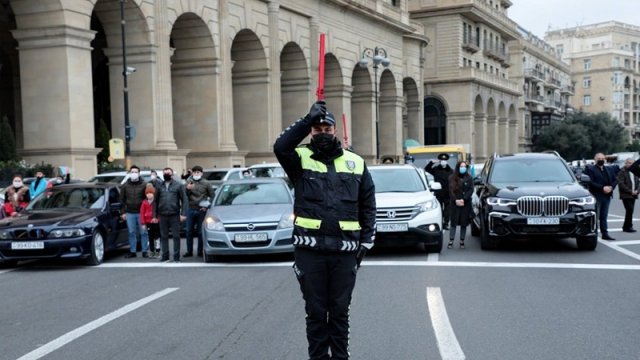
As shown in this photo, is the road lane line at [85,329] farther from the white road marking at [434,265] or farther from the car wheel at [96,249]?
the car wheel at [96,249]

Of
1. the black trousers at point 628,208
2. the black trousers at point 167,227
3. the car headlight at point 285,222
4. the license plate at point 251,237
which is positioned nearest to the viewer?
the license plate at point 251,237

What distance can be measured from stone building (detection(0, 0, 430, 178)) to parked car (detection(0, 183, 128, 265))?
1158cm

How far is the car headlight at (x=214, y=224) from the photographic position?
39.1 feet

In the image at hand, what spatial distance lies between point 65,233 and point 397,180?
618 cm

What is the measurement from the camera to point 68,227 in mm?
11695

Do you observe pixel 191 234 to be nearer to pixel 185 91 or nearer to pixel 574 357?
pixel 574 357

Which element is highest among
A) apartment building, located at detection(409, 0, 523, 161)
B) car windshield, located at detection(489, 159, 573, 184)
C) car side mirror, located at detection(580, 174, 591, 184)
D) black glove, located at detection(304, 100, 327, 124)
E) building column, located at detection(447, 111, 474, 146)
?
apartment building, located at detection(409, 0, 523, 161)

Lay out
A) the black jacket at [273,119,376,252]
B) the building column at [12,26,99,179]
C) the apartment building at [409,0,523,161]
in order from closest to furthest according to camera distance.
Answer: the black jacket at [273,119,376,252] → the building column at [12,26,99,179] → the apartment building at [409,0,523,161]

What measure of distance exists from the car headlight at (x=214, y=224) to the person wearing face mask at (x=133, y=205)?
1.70 metres

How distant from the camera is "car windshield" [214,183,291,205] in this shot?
1315 cm

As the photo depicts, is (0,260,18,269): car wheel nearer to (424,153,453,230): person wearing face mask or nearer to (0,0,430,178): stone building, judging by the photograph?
(424,153,453,230): person wearing face mask

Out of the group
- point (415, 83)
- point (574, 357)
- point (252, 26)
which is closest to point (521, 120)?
point (415, 83)

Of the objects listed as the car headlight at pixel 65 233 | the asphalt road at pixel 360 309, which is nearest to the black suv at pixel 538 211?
the asphalt road at pixel 360 309

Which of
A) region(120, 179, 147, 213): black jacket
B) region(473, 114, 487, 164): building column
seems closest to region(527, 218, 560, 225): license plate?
region(120, 179, 147, 213): black jacket
